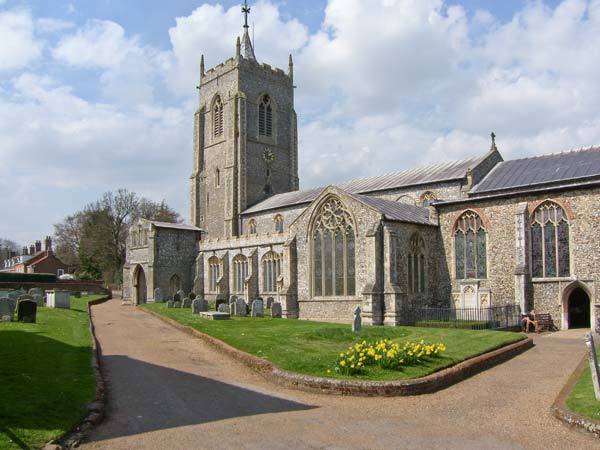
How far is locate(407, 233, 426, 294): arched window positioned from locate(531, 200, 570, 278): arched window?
5127 millimetres

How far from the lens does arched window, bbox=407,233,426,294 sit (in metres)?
26.9

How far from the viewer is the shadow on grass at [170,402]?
30.8ft

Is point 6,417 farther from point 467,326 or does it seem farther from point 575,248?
point 575,248

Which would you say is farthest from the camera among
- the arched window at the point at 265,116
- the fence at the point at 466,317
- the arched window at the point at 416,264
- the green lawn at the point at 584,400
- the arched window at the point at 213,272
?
the arched window at the point at 265,116

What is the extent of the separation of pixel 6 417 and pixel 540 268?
22843mm

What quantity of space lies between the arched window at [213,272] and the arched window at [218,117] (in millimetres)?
16276

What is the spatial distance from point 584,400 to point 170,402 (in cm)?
771

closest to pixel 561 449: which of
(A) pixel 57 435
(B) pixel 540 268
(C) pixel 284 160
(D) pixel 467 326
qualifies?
(A) pixel 57 435

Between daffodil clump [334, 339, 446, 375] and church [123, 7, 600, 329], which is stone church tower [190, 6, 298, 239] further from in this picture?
daffodil clump [334, 339, 446, 375]

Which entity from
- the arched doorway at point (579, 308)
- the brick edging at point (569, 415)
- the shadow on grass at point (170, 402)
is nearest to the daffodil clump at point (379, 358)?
the shadow on grass at point (170, 402)

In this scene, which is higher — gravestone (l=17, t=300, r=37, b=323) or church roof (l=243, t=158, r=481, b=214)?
church roof (l=243, t=158, r=481, b=214)

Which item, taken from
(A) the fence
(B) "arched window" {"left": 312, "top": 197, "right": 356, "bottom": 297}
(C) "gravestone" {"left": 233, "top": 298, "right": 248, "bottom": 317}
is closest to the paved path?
(A) the fence

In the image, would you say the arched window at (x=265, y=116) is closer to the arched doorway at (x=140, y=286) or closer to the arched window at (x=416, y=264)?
the arched doorway at (x=140, y=286)

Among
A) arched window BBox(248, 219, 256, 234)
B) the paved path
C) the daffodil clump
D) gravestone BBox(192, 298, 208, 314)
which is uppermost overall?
arched window BBox(248, 219, 256, 234)
